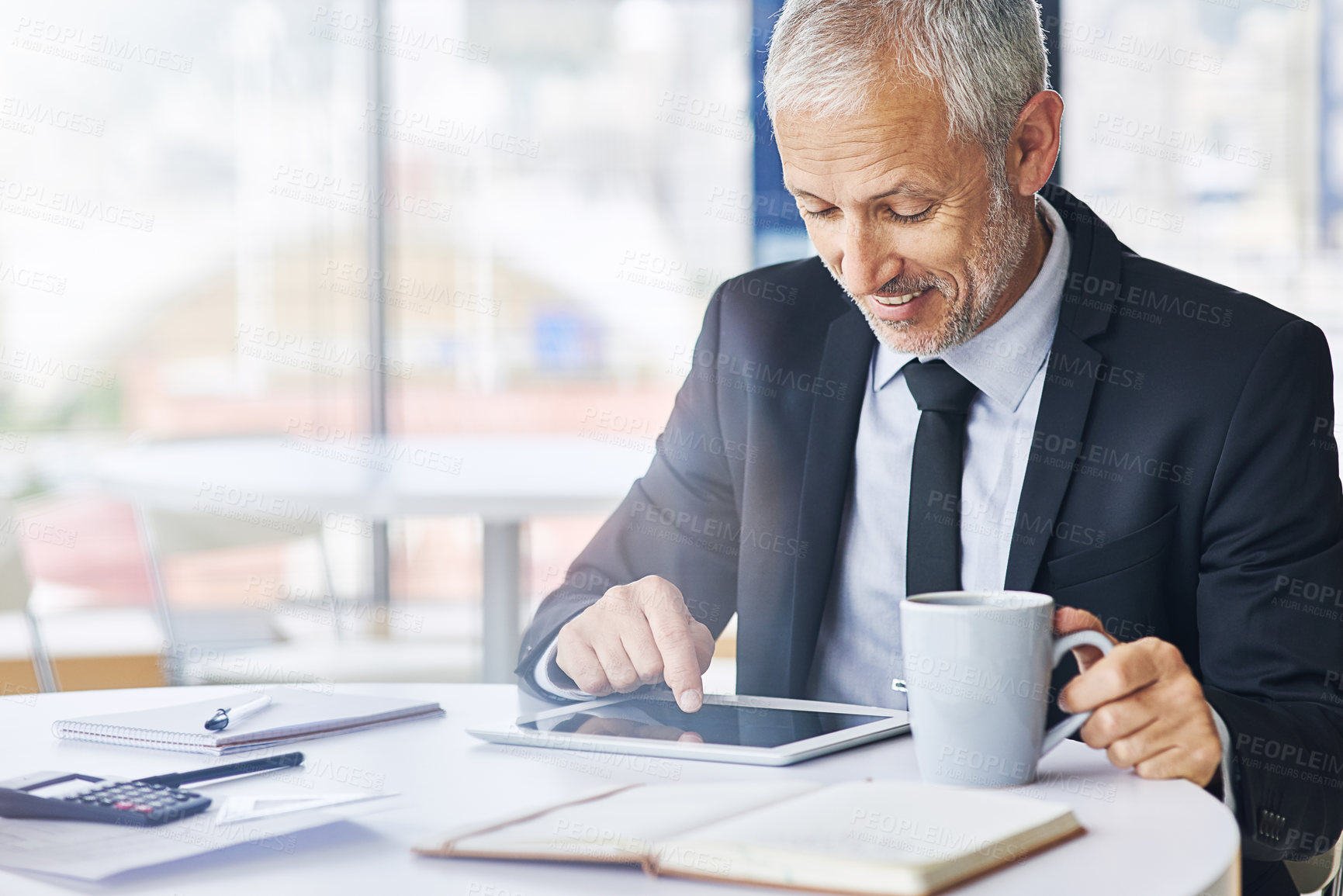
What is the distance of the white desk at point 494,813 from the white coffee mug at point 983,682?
0.04 meters

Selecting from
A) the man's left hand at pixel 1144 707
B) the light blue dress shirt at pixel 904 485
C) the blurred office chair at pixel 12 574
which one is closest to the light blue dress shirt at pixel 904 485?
the light blue dress shirt at pixel 904 485

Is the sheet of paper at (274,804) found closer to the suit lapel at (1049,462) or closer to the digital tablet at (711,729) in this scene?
the digital tablet at (711,729)

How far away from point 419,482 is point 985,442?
54.5 inches

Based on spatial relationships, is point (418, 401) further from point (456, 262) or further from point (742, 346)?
point (742, 346)

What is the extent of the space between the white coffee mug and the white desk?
41mm

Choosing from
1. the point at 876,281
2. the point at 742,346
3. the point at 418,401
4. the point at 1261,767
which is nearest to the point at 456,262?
the point at 418,401

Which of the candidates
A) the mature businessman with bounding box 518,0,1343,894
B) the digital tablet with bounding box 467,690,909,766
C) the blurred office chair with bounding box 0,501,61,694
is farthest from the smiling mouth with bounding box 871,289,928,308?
the blurred office chair with bounding box 0,501,61,694

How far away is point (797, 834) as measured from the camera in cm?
67

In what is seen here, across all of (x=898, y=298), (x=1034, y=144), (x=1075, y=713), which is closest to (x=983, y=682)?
(x=1075, y=713)

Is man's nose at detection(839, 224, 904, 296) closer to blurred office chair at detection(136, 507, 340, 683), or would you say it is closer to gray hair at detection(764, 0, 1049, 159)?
gray hair at detection(764, 0, 1049, 159)

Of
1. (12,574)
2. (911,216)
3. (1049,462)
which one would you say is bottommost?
(12,574)

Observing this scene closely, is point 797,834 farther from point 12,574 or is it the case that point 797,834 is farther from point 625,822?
point 12,574

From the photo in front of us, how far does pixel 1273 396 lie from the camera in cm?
124

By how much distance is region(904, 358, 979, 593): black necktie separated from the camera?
1.26m
